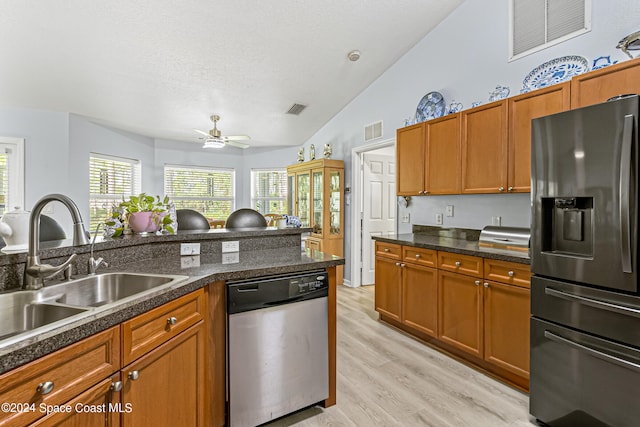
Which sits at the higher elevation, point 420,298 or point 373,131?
point 373,131

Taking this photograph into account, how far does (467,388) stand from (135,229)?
2.46 metres

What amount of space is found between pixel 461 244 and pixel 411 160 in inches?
40.5

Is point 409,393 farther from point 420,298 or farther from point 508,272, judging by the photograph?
point 508,272

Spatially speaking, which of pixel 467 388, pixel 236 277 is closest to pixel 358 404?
pixel 467 388

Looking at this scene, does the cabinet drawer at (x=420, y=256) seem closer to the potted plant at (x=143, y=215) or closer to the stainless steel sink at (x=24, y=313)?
the potted plant at (x=143, y=215)

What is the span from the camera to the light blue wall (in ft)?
7.46

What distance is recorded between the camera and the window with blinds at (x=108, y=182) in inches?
193

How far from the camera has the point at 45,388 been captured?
2.71ft

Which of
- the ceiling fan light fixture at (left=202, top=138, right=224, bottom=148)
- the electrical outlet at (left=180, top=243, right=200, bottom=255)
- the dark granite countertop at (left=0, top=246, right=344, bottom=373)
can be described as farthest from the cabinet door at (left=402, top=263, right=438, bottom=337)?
the ceiling fan light fixture at (left=202, top=138, right=224, bottom=148)

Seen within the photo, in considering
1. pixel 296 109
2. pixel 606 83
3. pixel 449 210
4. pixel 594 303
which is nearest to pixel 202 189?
pixel 296 109

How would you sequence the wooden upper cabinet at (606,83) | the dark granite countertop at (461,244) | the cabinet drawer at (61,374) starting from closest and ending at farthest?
the cabinet drawer at (61,374), the wooden upper cabinet at (606,83), the dark granite countertop at (461,244)

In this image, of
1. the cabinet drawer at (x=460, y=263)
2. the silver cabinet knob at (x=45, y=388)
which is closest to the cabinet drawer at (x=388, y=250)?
the cabinet drawer at (x=460, y=263)

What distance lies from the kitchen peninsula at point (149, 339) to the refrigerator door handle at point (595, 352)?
121 cm

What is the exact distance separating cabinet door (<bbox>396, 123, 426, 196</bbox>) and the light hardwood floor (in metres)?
1.50
